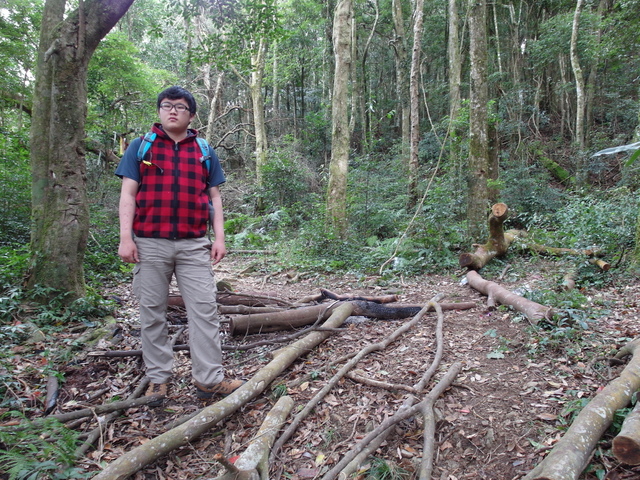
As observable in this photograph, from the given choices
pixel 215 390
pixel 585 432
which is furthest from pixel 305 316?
pixel 585 432

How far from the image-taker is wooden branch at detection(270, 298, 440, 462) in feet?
8.11

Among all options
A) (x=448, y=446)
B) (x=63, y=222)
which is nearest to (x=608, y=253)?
(x=448, y=446)

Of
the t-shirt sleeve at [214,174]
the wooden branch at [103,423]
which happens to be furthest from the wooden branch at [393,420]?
the t-shirt sleeve at [214,174]

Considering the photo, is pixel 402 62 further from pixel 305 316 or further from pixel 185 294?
pixel 185 294

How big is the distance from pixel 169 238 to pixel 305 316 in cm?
193

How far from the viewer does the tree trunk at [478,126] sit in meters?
7.67

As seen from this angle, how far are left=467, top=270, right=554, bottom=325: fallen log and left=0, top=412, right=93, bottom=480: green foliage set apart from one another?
3.86 meters

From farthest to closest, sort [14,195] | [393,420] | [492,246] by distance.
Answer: [14,195] < [492,246] < [393,420]

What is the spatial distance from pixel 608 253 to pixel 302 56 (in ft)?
65.3

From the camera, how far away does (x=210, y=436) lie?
8.46ft

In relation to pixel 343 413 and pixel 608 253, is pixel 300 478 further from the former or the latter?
pixel 608 253

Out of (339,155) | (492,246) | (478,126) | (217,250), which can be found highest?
(478,126)

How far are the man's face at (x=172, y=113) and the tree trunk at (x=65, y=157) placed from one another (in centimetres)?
227

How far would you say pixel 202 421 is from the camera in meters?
2.49
